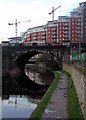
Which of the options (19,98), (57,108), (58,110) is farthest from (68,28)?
(58,110)

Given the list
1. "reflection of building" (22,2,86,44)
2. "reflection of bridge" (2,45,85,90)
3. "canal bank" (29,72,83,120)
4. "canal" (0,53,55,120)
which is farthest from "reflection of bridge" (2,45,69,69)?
"reflection of building" (22,2,86,44)

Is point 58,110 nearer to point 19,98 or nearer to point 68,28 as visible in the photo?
point 19,98

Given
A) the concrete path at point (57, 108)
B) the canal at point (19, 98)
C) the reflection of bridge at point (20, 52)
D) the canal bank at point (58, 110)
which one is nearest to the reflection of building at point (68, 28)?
the reflection of bridge at point (20, 52)

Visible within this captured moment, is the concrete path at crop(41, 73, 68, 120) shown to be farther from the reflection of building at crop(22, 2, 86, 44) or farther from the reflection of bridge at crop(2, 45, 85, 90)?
the reflection of building at crop(22, 2, 86, 44)

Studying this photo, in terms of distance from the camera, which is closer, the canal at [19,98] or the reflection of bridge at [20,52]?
the canal at [19,98]

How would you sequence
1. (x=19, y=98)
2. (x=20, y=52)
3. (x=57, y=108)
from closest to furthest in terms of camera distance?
1. (x=57, y=108)
2. (x=19, y=98)
3. (x=20, y=52)

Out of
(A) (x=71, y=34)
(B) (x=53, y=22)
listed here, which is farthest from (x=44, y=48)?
(B) (x=53, y=22)

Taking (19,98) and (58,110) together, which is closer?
(58,110)

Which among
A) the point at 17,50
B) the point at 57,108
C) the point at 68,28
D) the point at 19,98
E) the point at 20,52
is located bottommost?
the point at 19,98

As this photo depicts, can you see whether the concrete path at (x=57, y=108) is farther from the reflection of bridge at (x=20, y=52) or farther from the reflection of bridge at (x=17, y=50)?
the reflection of bridge at (x=17, y=50)

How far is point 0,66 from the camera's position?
89625 mm

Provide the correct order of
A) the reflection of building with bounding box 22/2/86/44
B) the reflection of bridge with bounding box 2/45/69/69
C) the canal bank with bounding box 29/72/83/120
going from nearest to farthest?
the canal bank with bounding box 29/72/83/120 < the reflection of bridge with bounding box 2/45/69/69 < the reflection of building with bounding box 22/2/86/44

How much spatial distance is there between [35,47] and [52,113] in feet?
213

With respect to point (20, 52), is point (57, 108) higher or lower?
lower
